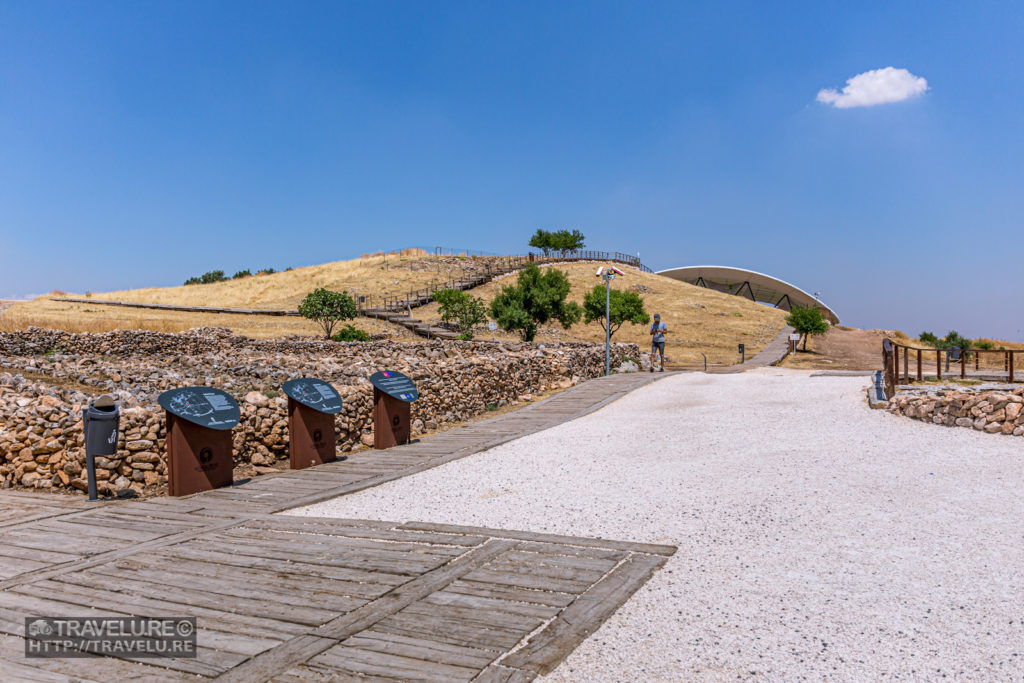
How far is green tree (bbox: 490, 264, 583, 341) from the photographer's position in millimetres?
33562

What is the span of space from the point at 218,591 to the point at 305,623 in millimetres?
934

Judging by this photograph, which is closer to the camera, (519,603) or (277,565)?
(519,603)

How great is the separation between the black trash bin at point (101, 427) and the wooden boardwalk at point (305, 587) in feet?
1.98

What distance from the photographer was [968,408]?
37.5ft

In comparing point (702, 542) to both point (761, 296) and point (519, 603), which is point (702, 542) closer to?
point (519, 603)

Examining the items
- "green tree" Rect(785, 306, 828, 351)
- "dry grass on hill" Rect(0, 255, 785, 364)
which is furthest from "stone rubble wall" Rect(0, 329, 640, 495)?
"green tree" Rect(785, 306, 828, 351)

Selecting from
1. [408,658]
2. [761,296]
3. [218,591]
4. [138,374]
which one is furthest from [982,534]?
[761,296]

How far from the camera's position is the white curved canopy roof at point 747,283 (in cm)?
8250

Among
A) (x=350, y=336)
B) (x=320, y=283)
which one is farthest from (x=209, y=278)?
(x=350, y=336)

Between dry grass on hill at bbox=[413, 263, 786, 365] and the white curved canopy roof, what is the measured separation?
44.3ft

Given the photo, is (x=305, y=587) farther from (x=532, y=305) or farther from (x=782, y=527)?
(x=532, y=305)

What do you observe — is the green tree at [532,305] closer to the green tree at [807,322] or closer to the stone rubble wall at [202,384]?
the stone rubble wall at [202,384]

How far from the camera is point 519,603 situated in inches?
176

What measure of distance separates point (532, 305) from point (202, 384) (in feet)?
73.6
